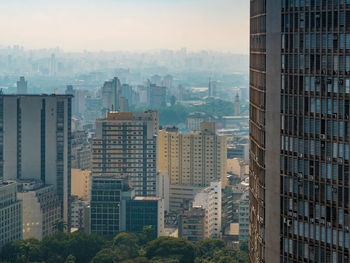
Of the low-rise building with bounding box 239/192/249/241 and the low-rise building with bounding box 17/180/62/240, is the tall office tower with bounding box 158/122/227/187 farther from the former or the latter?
the low-rise building with bounding box 17/180/62/240

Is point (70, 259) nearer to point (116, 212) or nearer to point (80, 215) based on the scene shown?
point (116, 212)

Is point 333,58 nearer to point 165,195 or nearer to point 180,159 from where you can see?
point 165,195

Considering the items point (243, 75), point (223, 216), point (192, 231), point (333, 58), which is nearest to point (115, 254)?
point (192, 231)

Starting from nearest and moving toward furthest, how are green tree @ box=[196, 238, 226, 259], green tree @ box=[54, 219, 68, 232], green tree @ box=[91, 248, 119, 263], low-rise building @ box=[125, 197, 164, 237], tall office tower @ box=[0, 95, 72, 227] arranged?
green tree @ box=[91, 248, 119, 263], green tree @ box=[196, 238, 226, 259], low-rise building @ box=[125, 197, 164, 237], green tree @ box=[54, 219, 68, 232], tall office tower @ box=[0, 95, 72, 227]

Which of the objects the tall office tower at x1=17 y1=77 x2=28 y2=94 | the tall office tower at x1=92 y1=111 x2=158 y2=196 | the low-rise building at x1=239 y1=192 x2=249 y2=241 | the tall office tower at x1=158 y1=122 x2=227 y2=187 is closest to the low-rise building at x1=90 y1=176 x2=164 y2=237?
the low-rise building at x1=239 y1=192 x2=249 y2=241

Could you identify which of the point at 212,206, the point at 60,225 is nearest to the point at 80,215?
the point at 60,225

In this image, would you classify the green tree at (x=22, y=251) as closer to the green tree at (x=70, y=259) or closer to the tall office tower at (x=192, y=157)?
the green tree at (x=70, y=259)
